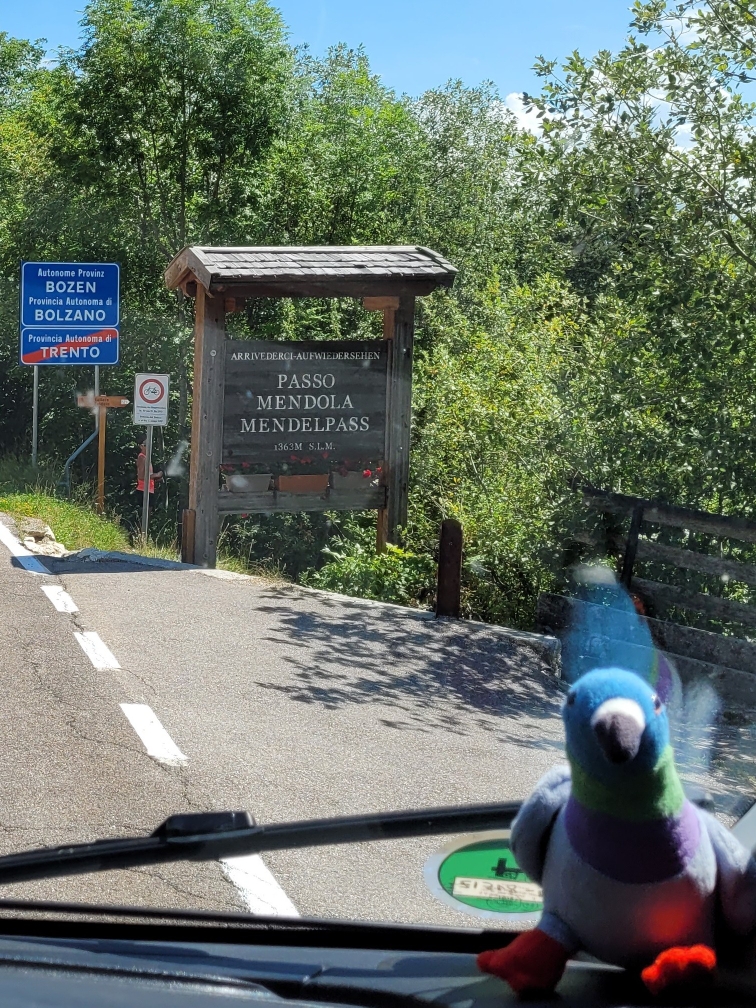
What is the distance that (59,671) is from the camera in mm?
7164

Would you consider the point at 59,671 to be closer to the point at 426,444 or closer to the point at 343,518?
the point at 426,444

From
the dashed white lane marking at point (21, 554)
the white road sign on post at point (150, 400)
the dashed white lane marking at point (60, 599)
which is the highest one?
the white road sign on post at point (150, 400)

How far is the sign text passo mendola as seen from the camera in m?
12.0

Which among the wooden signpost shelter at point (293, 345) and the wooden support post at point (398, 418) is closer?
the wooden signpost shelter at point (293, 345)

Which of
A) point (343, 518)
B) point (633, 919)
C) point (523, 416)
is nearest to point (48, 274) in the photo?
point (343, 518)

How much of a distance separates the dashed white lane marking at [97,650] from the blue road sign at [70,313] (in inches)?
412

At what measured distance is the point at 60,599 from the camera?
9.55 meters

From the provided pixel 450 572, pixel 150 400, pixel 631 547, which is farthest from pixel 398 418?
pixel 150 400

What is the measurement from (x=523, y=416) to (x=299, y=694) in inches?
241

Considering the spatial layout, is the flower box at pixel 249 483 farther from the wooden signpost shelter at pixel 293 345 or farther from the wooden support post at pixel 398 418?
the wooden support post at pixel 398 418

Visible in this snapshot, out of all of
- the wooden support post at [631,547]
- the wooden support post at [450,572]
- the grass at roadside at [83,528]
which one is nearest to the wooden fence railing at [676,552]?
the wooden support post at [631,547]

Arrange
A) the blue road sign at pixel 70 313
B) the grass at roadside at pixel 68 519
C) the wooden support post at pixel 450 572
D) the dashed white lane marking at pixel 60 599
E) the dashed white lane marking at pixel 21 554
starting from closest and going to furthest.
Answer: the dashed white lane marking at pixel 60 599
the wooden support post at pixel 450 572
the dashed white lane marking at pixel 21 554
the grass at roadside at pixel 68 519
the blue road sign at pixel 70 313

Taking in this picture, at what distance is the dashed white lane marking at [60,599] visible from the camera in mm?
9148

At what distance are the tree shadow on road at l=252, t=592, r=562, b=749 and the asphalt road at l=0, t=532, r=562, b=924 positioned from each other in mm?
22
